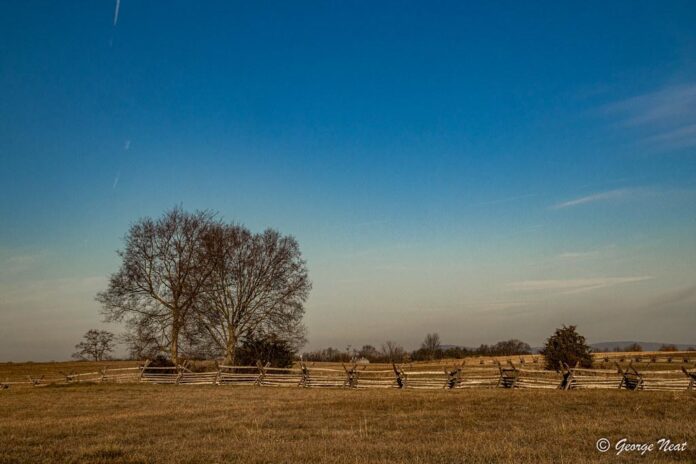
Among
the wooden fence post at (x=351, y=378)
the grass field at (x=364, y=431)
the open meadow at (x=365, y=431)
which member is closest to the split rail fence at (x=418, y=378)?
the wooden fence post at (x=351, y=378)

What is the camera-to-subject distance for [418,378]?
2575cm

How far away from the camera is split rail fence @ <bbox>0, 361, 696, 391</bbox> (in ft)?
72.3

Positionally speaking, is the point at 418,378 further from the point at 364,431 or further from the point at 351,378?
the point at 364,431

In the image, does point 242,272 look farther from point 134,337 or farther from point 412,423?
point 412,423

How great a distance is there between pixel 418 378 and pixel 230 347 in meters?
14.1

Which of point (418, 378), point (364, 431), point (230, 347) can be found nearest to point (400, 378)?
point (418, 378)

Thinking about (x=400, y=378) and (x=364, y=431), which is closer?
(x=364, y=431)

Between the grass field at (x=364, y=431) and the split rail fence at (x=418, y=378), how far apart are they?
6310 millimetres

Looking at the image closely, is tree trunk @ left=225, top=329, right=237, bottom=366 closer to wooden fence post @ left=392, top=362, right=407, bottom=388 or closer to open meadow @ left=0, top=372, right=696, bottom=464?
wooden fence post @ left=392, top=362, right=407, bottom=388

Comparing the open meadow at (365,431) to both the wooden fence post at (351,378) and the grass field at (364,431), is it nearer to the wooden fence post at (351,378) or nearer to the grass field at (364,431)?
the grass field at (364,431)

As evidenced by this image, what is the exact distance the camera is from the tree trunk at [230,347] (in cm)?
3358

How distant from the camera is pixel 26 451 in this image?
8.10m

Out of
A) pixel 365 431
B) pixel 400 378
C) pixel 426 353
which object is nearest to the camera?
pixel 365 431

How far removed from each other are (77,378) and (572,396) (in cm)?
2992
